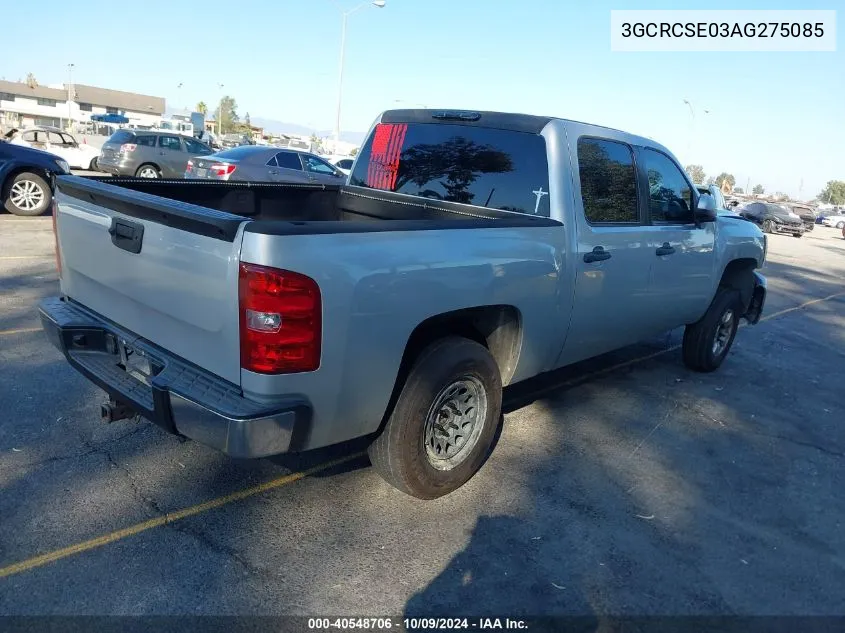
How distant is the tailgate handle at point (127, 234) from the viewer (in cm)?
291

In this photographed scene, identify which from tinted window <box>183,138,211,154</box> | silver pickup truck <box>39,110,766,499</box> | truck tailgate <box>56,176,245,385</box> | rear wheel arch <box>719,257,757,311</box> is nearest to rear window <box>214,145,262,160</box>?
tinted window <box>183,138,211,154</box>

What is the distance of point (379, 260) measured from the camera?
2729 mm

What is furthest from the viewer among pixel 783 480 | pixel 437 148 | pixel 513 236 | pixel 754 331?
pixel 754 331

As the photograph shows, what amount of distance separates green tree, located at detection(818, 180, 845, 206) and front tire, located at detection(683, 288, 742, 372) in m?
131

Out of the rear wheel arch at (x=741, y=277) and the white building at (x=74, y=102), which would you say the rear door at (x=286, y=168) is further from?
the white building at (x=74, y=102)

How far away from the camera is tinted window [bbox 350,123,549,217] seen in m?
3.97

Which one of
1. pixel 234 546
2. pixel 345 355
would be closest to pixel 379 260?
pixel 345 355

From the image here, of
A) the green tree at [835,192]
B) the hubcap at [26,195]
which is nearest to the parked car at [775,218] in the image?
the hubcap at [26,195]

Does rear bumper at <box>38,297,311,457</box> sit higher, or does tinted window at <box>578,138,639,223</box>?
tinted window at <box>578,138,639,223</box>

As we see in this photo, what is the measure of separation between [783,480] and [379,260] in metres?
3.11

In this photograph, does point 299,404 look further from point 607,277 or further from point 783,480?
point 783,480

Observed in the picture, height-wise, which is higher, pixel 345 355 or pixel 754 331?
pixel 345 355

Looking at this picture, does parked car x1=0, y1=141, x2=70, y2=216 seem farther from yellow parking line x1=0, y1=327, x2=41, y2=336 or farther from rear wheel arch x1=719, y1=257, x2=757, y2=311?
rear wheel arch x1=719, y1=257, x2=757, y2=311

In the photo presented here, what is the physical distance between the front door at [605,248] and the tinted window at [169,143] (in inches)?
631
